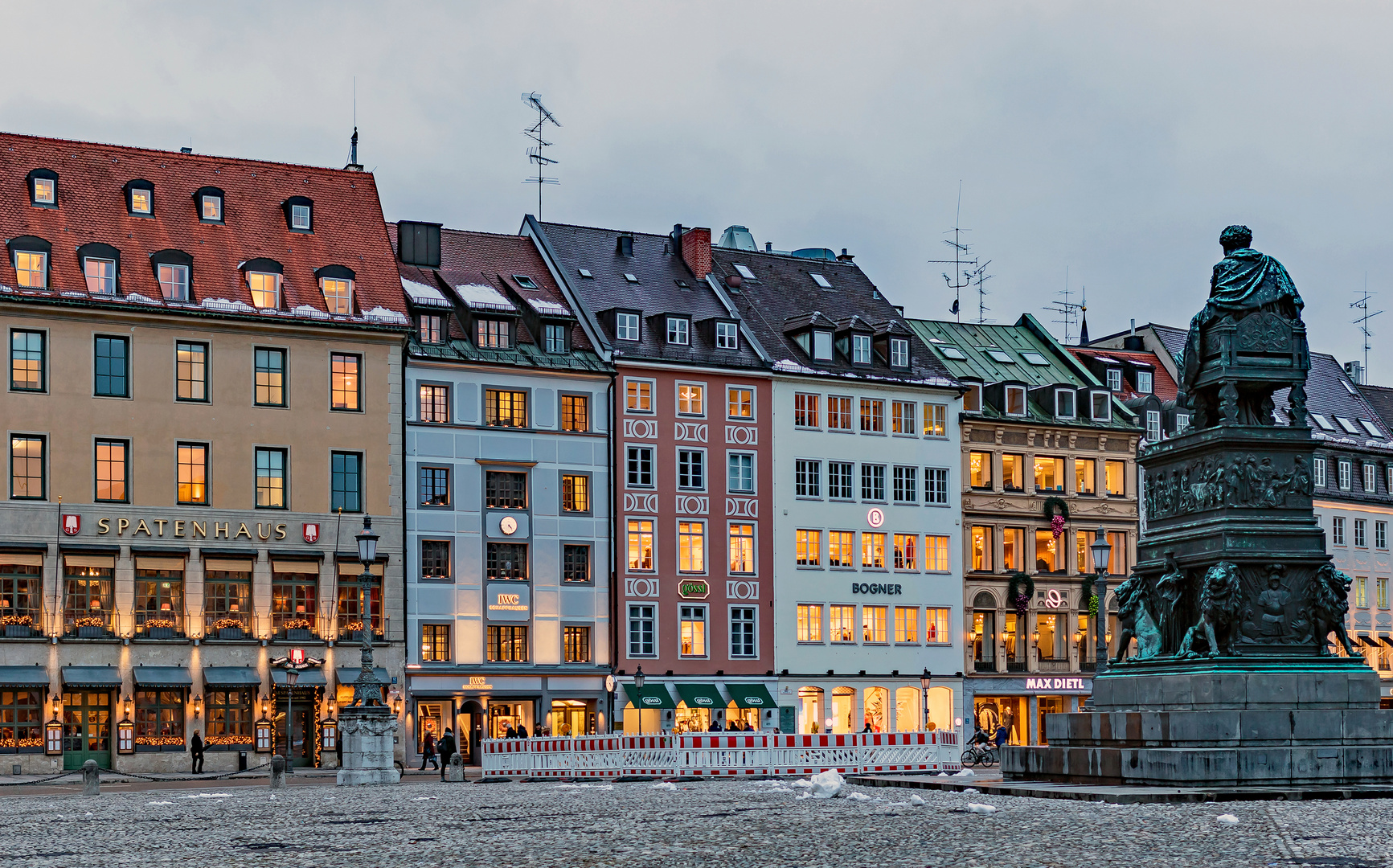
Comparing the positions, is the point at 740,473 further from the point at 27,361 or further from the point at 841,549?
the point at 27,361

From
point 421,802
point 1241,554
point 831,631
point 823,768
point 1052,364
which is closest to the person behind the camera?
point 1241,554

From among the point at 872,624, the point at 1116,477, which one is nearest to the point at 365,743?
the point at 872,624

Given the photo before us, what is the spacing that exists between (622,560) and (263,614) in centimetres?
1216

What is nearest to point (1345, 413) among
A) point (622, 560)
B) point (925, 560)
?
point (925, 560)

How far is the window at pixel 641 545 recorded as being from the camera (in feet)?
224

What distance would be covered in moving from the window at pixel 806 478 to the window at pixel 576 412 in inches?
318

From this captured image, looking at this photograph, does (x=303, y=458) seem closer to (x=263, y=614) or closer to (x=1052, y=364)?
(x=263, y=614)

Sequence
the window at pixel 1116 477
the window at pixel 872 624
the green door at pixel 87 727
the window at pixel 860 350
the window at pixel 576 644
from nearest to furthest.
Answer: the green door at pixel 87 727
the window at pixel 576 644
the window at pixel 872 624
the window at pixel 860 350
the window at pixel 1116 477

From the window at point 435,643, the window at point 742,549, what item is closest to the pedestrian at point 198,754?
the window at point 435,643

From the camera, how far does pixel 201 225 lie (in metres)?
64.4

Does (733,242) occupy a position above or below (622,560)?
above

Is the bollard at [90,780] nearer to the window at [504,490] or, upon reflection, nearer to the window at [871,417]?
the window at [504,490]

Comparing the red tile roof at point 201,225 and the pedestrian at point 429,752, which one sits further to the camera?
the red tile roof at point 201,225

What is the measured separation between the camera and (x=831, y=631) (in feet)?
236
